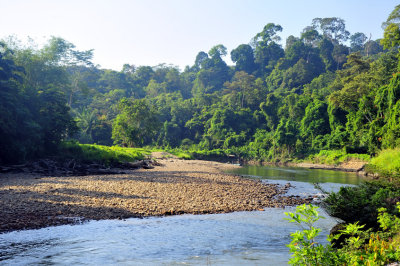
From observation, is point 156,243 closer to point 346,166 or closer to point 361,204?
point 361,204

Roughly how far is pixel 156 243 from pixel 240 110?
7598 cm

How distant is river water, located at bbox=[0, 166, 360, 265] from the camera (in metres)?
8.13

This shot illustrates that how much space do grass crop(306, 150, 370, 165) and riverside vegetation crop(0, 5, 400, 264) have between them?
0.22 m

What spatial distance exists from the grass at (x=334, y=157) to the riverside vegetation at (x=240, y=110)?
0.72 feet

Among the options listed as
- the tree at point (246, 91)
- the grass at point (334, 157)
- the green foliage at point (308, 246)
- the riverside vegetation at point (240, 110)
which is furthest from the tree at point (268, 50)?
the green foliage at point (308, 246)

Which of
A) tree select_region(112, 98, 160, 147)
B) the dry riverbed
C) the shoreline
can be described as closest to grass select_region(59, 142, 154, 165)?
the dry riverbed

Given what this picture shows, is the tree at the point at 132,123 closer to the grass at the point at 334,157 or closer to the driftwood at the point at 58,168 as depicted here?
the driftwood at the point at 58,168

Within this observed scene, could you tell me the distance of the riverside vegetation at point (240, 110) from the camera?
25750 millimetres

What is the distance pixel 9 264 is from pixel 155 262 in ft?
10.9

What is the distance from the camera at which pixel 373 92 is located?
4625 centimetres

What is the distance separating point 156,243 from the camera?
9547 mm

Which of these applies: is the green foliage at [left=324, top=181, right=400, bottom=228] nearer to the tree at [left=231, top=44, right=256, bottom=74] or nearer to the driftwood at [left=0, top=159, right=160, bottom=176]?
the driftwood at [left=0, top=159, right=160, bottom=176]

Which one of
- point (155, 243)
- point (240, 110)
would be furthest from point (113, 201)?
point (240, 110)

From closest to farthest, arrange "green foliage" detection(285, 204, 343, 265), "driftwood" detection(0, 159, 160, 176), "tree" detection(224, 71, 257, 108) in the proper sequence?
"green foliage" detection(285, 204, 343, 265) < "driftwood" detection(0, 159, 160, 176) < "tree" detection(224, 71, 257, 108)
